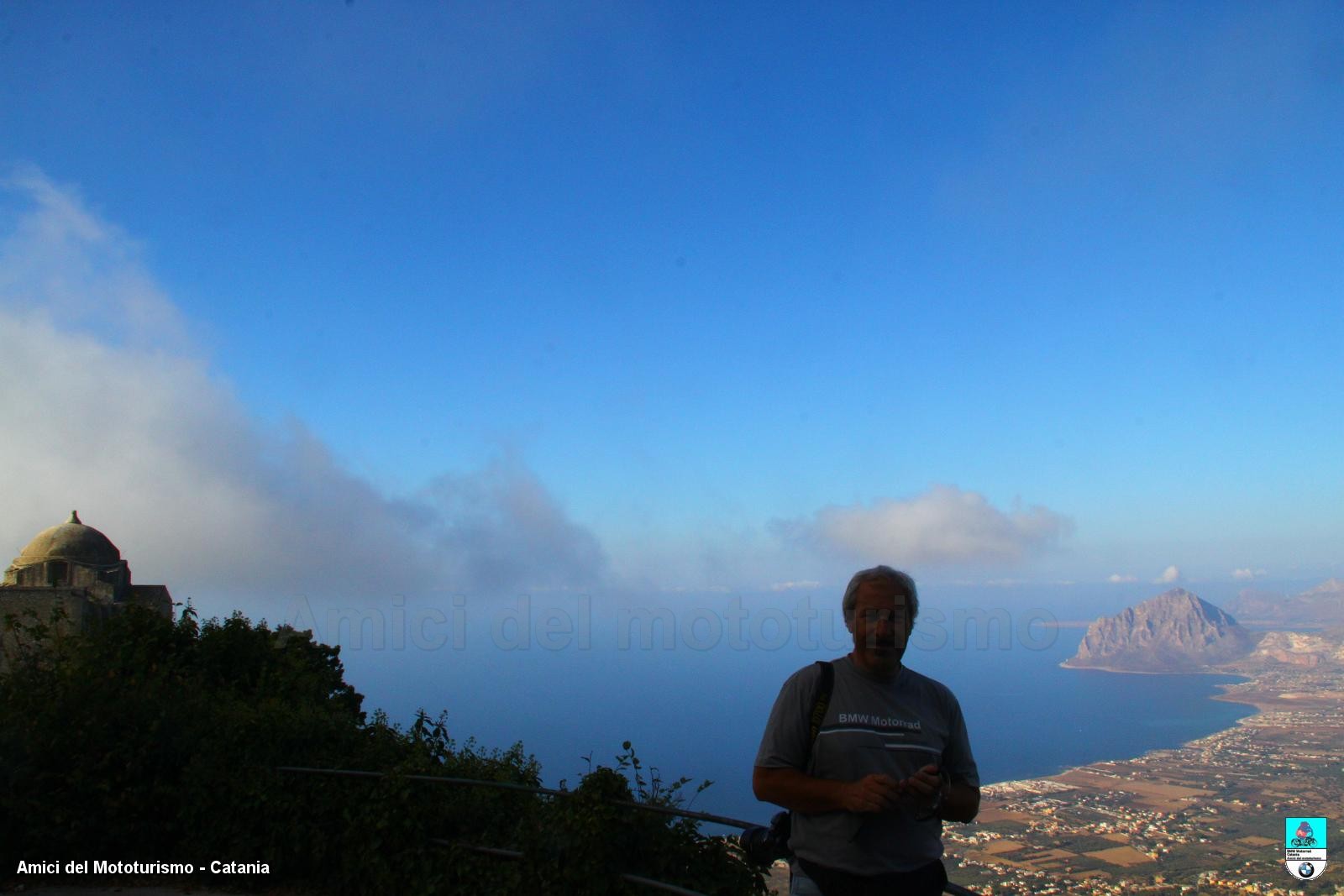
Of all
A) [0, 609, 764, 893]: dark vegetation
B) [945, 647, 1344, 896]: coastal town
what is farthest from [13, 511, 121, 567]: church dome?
[945, 647, 1344, 896]: coastal town

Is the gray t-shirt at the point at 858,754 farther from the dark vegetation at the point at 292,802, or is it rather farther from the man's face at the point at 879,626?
the dark vegetation at the point at 292,802

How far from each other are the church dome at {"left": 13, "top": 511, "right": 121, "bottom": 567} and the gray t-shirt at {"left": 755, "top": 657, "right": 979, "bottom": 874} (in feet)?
85.7

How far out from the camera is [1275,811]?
24.6 meters

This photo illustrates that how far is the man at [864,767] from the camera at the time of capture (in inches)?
114

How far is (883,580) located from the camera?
3.14 m

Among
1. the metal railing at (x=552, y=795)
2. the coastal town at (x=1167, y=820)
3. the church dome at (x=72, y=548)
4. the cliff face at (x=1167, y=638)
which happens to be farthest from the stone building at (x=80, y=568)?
the cliff face at (x=1167, y=638)

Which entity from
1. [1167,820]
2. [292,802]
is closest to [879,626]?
[292,802]

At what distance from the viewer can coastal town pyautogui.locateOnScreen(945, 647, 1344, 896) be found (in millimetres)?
16078

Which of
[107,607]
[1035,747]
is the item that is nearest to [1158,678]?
[1035,747]

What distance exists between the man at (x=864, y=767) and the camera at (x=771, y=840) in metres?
0.23

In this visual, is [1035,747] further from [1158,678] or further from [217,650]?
[217,650]

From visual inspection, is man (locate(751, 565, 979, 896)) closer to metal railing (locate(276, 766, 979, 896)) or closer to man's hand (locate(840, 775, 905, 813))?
man's hand (locate(840, 775, 905, 813))

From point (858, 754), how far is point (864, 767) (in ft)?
0.15

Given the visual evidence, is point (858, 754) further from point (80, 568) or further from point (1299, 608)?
point (1299, 608)
